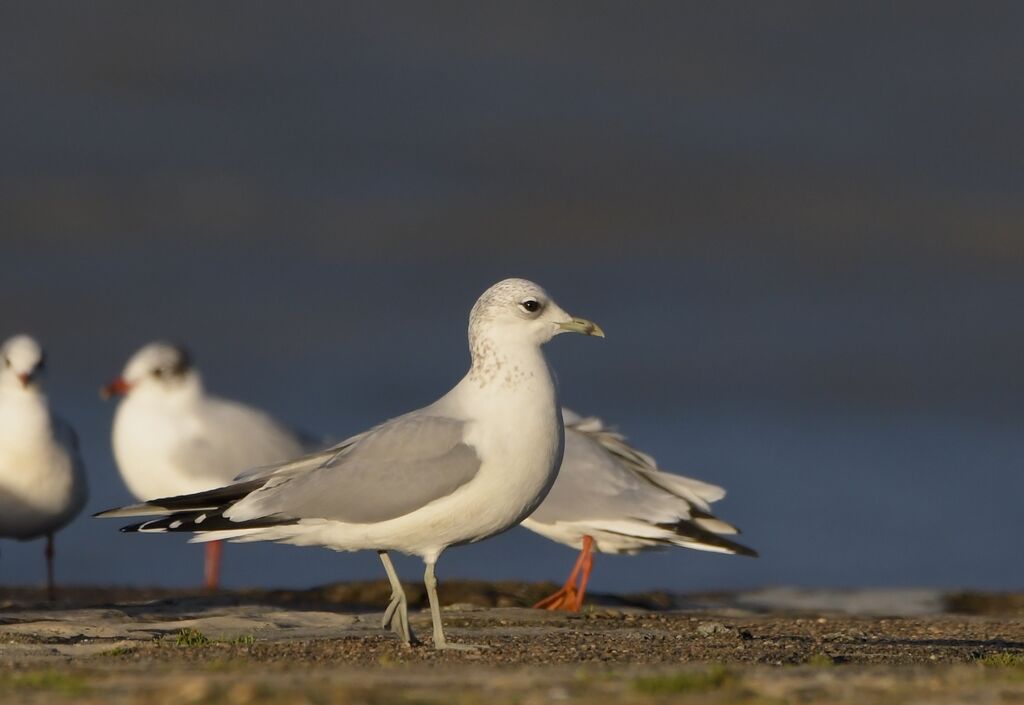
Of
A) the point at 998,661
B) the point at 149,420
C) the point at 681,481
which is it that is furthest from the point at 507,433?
the point at 149,420

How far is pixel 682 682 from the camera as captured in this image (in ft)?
18.6

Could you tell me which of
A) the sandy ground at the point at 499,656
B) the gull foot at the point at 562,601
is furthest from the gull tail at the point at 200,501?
the gull foot at the point at 562,601

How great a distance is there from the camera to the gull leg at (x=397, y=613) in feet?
27.1

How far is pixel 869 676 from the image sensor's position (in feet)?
20.1

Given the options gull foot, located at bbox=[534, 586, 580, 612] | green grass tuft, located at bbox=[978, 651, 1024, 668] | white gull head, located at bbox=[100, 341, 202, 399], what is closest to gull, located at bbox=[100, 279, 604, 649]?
green grass tuft, located at bbox=[978, 651, 1024, 668]

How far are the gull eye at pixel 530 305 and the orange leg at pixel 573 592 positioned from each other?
356cm

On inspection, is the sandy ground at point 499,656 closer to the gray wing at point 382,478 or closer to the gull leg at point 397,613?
the gull leg at point 397,613

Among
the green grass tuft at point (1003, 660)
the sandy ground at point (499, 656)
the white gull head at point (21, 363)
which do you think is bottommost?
the green grass tuft at point (1003, 660)

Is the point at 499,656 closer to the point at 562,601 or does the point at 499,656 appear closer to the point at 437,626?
the point at 437,626

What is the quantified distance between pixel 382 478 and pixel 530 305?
120 centimetres

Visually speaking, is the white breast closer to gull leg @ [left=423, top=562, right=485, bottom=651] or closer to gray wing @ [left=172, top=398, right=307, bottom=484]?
gray wing @ [left=172, top=398, right=307, bottom=484]

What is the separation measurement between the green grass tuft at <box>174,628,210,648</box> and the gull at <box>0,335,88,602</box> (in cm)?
680

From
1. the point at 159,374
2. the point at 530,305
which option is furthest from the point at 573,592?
the point at 159,374

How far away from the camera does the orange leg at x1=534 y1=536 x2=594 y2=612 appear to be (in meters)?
12.2
